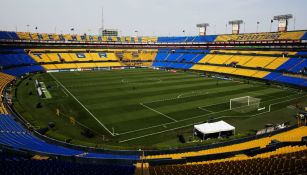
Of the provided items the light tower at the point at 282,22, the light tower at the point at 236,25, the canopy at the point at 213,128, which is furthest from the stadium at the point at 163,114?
the light tower at the point at 236,25

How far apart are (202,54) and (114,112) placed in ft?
248

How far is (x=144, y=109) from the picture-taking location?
41.8m

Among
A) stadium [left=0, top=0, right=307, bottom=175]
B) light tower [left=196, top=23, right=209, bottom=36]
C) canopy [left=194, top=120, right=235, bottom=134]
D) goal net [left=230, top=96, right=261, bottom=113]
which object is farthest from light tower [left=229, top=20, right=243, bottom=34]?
canopy [left=194, top=120, right=235, bottom=134]

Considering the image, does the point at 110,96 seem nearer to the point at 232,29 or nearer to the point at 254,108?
the point at 254,108

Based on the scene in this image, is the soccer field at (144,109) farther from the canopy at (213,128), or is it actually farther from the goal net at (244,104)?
the canopy at (213,128)

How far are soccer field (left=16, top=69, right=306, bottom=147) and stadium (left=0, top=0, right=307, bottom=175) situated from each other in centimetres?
18

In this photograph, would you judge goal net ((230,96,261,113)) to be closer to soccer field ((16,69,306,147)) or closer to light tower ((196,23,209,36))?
soccer field ((16,69,306,147))

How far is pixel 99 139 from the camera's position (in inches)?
1171

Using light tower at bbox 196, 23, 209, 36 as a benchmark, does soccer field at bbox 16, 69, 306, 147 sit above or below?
below

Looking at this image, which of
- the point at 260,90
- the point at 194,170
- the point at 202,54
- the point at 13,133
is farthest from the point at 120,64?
the point at 194,170

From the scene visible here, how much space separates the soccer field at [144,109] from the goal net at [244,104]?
1.20 m

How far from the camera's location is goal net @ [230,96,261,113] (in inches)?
1674

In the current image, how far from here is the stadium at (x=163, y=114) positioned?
18547 mm

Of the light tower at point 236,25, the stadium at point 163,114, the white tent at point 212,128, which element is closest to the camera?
the stadium at point 163,114
